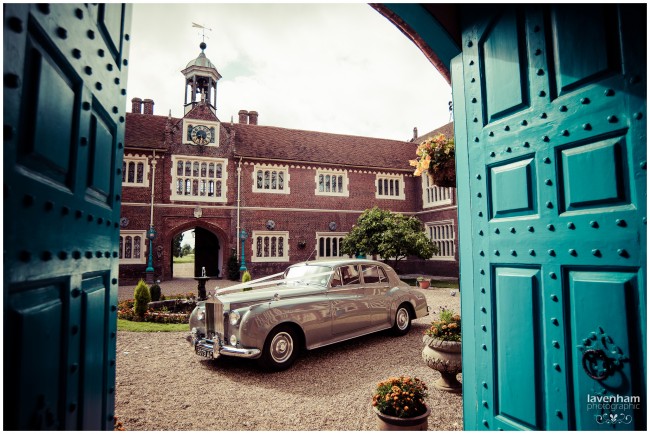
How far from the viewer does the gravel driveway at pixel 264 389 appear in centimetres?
358

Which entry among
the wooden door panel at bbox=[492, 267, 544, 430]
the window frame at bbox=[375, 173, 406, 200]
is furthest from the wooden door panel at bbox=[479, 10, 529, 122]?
the window frame at bbox=[375, 173, 406, 200]

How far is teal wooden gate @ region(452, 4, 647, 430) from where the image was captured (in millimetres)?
1579

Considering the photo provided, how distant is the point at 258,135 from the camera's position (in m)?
20.2

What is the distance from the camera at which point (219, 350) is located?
16.3 feet

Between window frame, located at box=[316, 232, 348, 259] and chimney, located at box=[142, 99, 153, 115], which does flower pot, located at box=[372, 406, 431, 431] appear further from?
chimney, located at box=[142, 99, 153, 115]

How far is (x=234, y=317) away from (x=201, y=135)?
15295mm

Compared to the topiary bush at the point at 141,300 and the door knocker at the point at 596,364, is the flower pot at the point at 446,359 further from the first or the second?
the topiary bush at the point at 141,300

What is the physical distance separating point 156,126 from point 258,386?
57.6 feet

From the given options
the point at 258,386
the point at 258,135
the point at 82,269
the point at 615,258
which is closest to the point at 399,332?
the point at 258,386

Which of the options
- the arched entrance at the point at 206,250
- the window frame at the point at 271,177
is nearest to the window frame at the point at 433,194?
the window frame at the point at 271,177

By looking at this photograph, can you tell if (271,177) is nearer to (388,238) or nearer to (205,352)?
(388,238)

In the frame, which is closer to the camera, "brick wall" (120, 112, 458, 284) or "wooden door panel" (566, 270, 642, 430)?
"wooden door panel" (566, 270, 642, 430)

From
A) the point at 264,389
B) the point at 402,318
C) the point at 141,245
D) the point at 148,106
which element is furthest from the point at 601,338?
the point at 148,106

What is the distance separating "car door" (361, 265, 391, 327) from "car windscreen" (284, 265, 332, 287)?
2.67ft
